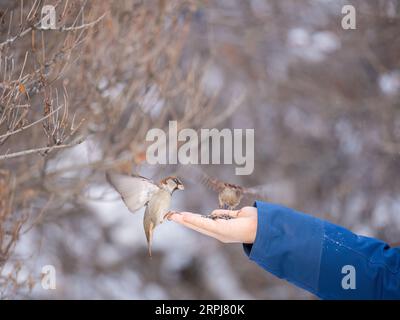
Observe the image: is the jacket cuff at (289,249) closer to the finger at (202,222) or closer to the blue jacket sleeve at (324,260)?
the blue jacket sleeve at (324,260)

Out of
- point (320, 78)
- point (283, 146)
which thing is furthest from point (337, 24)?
point (283, 146)

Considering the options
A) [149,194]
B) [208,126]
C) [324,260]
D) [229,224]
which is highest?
[208,126]

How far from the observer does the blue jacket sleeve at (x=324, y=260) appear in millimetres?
2180

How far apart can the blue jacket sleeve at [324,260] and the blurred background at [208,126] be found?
1.56m

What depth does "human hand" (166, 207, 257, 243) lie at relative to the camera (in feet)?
7.36

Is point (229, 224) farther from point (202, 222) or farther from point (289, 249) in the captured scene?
point (289, 249)

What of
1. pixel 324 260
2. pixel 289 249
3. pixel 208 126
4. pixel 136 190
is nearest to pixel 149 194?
pixel 136 190

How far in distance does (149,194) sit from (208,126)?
2169 millimetres

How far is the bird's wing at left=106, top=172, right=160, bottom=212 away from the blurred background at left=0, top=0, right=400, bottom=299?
44.4 inches

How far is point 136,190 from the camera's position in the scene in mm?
2318

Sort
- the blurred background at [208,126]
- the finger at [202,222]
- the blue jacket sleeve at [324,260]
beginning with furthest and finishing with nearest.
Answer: the blurred background at [208,126]
the finger at [202,222]
the blue jacket sleeve at [324,260]

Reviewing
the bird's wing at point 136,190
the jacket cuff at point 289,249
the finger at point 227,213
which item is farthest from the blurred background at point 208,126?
the jacket cuff at point 289,249

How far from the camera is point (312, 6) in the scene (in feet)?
21.5
